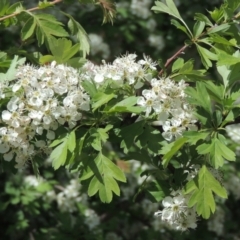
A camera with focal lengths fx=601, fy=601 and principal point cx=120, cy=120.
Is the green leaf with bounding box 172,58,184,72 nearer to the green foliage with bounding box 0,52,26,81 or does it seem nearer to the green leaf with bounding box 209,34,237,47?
the green leaf with bounding box 209,34,237,47

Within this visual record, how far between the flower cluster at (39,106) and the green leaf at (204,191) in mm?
314


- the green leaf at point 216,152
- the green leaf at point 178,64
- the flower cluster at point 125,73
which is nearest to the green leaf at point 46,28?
the flower cluster at point 125,73

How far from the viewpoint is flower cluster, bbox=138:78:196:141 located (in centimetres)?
141

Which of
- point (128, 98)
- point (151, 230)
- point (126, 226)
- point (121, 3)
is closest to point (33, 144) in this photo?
point (128, 98)

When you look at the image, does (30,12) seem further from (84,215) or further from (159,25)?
(159,25)

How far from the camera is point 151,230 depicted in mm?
3133

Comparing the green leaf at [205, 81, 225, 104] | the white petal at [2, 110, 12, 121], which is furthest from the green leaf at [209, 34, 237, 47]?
the white petal at [2, 110, 12, 121]

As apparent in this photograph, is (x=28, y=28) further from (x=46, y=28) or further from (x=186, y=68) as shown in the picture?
(x=186, y=68)

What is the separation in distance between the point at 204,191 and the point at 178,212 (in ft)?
0.30

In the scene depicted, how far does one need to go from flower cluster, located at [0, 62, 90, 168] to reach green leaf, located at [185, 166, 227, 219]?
31 centimetres

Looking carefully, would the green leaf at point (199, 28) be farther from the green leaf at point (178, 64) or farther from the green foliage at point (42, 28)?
the green foliage at point (42, 28)

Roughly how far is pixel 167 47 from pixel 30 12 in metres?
2.35

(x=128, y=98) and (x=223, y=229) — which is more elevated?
(x=128, y=98)

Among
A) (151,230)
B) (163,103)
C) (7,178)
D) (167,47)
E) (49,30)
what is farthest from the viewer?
(167,47)
